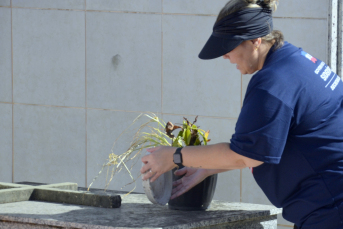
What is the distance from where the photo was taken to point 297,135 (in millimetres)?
1543

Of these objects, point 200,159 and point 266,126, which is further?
point 200,159

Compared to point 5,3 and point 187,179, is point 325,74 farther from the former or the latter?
point 5,3

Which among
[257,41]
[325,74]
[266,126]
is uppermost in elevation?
[257,41]

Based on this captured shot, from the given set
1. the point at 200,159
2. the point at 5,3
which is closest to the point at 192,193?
the point at 200,159

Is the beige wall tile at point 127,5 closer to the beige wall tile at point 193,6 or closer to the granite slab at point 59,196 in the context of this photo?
the beige wall tile at point 193,6

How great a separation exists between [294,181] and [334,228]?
0.59ft

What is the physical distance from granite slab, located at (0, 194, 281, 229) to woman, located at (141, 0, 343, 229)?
0.75 ft

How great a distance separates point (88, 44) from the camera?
376cm

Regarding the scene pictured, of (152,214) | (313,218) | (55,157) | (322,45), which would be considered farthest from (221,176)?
(313,218)

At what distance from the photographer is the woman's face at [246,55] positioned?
1.64 m

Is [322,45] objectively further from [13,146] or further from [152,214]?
[13,146]

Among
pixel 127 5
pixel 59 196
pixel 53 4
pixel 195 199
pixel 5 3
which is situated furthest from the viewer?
pixel 5 3

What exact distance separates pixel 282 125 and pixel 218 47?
0.35 meters

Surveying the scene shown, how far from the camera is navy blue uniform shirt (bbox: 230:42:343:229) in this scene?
1.47 m
